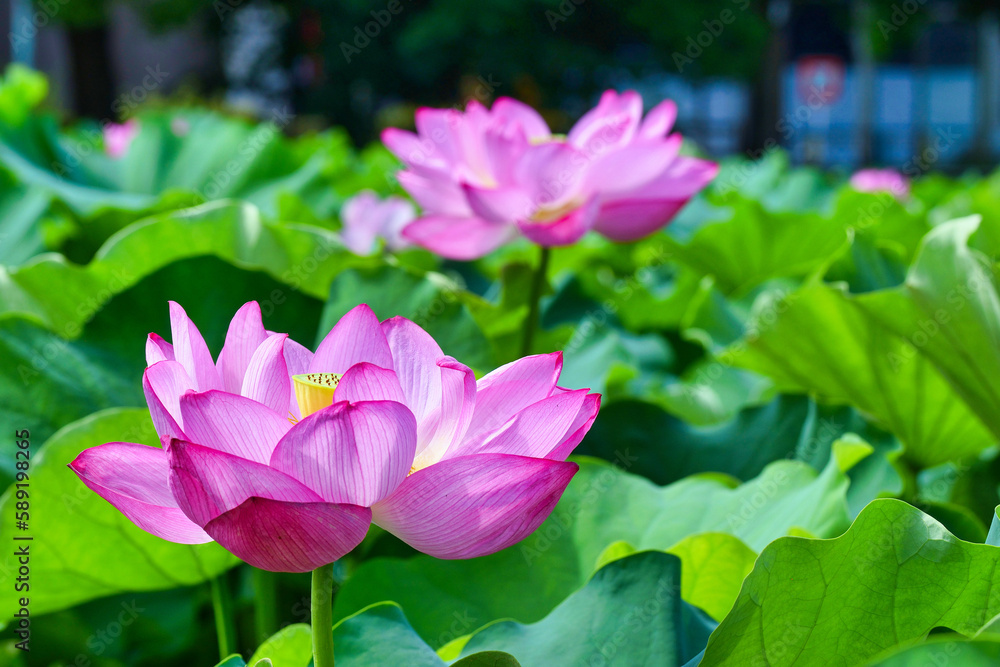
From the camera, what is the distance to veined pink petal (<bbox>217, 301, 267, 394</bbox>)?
0.37 metres

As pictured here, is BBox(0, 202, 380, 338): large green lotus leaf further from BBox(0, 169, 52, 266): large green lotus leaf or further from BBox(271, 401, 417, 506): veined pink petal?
BBox(271, 401, 417, 506): veined pink petal

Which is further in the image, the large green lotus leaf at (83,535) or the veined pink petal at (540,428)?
the large green lotus leaf at (83,535)

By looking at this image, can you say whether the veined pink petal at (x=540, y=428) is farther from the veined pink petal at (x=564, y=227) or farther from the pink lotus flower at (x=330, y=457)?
the veined pink petal at (x=564, y=227)

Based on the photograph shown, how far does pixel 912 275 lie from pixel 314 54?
1280 cm

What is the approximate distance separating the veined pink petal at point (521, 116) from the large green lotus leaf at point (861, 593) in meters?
0.59

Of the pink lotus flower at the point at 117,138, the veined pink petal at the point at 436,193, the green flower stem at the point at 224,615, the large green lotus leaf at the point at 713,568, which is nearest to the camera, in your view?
the large green lotus leaf at the point at 713,568

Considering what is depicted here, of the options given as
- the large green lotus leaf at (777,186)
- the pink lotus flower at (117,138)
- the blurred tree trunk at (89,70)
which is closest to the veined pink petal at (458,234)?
the large green lotus leaf at (777,186)

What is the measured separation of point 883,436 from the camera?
27.3 inches

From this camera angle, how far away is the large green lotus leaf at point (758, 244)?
1.21m

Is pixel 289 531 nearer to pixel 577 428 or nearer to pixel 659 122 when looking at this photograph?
pixel 577 428

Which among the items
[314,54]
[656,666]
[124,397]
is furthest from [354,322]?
[314,54]

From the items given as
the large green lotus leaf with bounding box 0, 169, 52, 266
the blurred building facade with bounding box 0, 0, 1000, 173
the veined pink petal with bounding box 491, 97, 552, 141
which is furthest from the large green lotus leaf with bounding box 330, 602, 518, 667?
the blurred building facade with bounding box 0, 0, 1000, 173

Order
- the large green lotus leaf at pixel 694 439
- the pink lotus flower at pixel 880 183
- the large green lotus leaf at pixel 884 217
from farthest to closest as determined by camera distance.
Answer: the pink lotus flower at pixel 880 183 < the large green lotus leaf at pixel 884 217 < the large green lotus leaf at pixel 694 439

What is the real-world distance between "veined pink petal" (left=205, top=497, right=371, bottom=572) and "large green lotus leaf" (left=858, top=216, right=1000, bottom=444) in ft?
1.49
